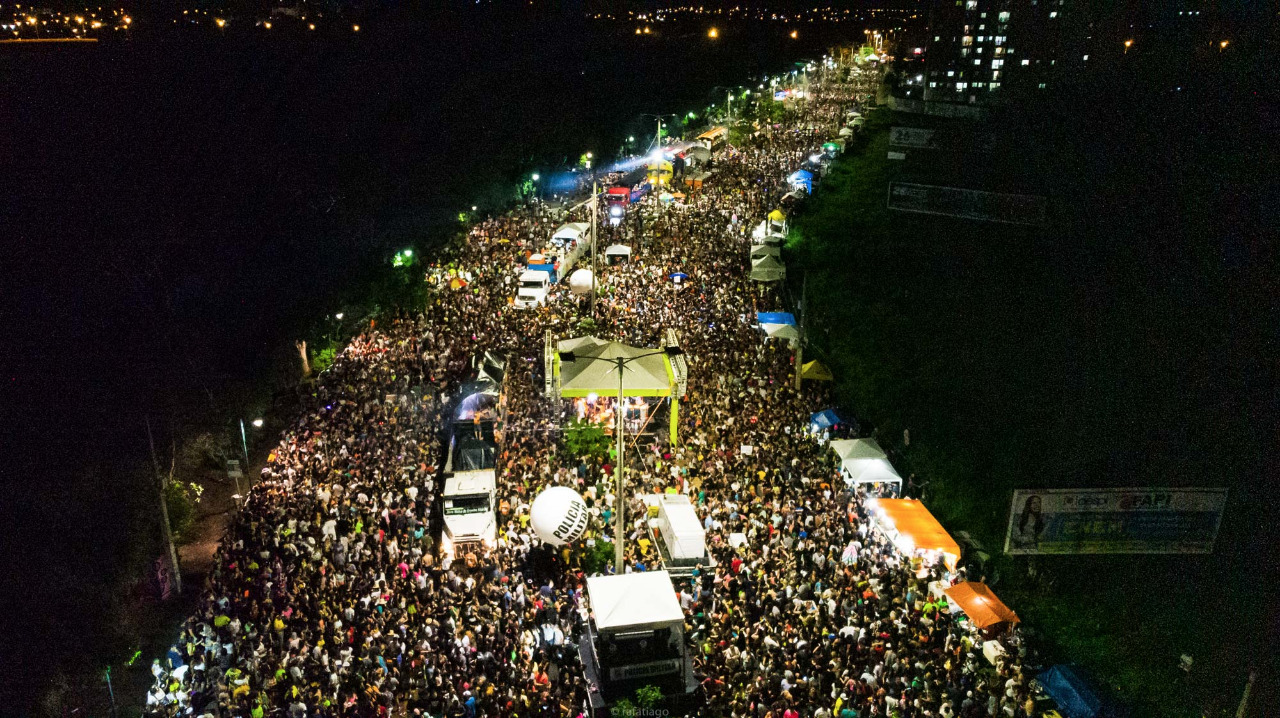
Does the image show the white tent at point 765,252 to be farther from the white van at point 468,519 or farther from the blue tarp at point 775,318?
the white van at point 468,519

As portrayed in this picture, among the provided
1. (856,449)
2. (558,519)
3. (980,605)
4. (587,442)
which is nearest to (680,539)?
(558,519)

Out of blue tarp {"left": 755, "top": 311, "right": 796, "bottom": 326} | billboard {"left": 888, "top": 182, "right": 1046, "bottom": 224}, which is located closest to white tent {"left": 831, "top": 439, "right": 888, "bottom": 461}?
blue tarp {"left": 755, "top": 311, "right": 796, "bottom": 326}

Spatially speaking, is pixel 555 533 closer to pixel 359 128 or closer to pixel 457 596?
pixel 457 596

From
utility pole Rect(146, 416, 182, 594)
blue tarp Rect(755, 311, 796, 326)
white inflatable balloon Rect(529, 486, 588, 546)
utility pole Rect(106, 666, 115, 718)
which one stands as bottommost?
utility pole Rect(106, 666, 115, 718)

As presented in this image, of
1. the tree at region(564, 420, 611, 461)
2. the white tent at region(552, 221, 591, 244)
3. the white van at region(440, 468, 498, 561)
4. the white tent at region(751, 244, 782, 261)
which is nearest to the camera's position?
the white van at region(440, 468, 498, 561)

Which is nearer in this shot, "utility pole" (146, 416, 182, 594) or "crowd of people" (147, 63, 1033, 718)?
"crowd of people" (147, 63, 1033, 718)

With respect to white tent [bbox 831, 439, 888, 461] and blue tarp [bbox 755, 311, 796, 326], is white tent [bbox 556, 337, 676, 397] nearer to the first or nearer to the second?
white tent [bbox 831, 439, 888, 461]

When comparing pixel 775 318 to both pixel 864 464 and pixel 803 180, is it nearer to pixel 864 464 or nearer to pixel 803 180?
pixel 864 464
